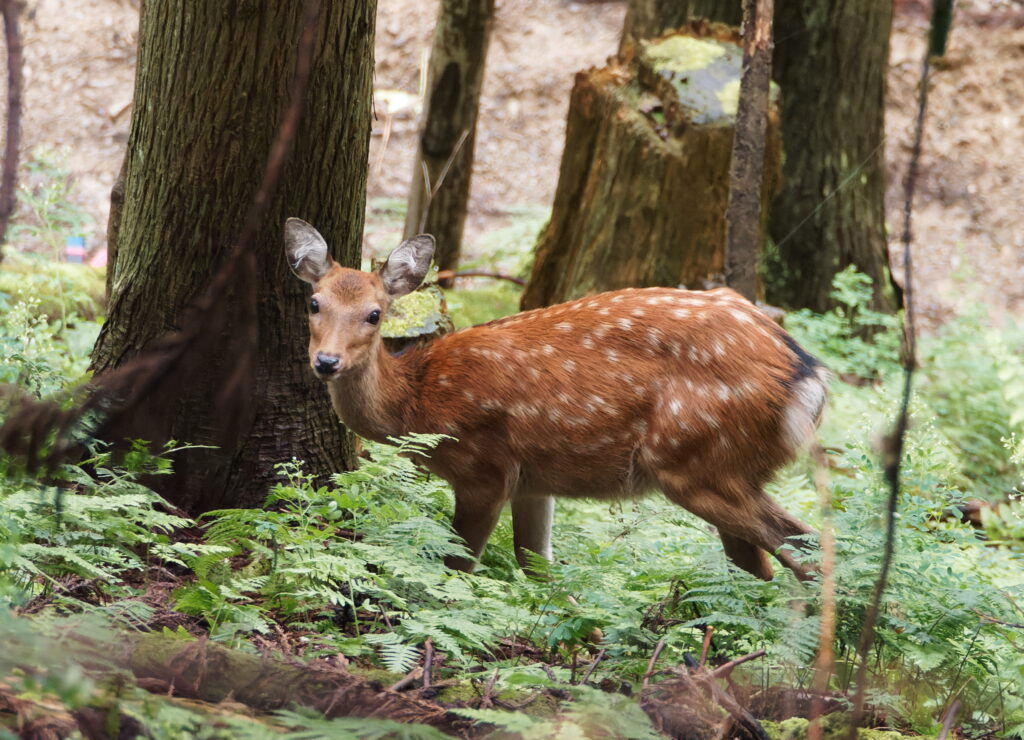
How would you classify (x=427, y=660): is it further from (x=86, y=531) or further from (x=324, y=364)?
(x=324, y=364)

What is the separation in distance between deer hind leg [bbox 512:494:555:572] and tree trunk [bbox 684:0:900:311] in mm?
6249

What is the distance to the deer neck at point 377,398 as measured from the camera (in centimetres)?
555

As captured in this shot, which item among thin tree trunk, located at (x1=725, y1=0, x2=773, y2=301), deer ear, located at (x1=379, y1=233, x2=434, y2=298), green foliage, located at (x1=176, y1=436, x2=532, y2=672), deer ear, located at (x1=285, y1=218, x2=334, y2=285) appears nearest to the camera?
green foliage, located at (x1=176, y1=436, x2=532, y2=672)

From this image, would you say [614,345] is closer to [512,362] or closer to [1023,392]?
[512,362]

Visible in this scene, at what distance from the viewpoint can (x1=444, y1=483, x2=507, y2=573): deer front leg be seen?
219 inches

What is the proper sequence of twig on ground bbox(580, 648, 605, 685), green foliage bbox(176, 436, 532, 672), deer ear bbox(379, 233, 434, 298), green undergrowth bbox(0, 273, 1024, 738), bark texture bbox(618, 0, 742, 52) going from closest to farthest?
1. green undergrowth bbox(0, 273, 1024, 738)
2. twig on ground bbox(580, 648, 605, 685)
3. green foliage bbox(176, 436, 532, 672)
4. deer ear bbox(379, 233, 434, 298)
5. bark texture bbox(618, 0, 742, 52)

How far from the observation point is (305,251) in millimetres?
5117

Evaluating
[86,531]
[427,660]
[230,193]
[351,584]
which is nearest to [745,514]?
[351,584]

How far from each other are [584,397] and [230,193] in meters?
1.98

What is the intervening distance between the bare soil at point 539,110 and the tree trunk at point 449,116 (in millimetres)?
4306

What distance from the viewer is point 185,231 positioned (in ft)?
16.4

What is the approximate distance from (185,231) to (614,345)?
2161 mm

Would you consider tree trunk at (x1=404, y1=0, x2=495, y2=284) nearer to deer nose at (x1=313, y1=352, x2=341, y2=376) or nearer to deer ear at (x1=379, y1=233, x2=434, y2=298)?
deer ear at (x1=379, y1=233, x2=434, y2=298)

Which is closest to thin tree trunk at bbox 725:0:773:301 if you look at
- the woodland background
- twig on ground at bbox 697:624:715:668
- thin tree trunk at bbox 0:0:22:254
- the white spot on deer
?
the woodland background
